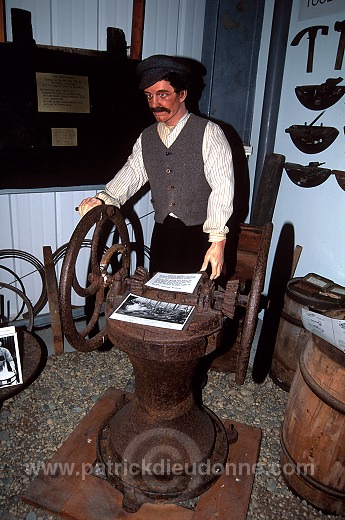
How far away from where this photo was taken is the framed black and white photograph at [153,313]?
1.57m

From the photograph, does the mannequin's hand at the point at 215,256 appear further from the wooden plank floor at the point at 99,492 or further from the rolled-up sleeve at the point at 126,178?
the wooden plank floor at the point at 99,492

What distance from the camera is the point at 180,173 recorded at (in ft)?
7.35

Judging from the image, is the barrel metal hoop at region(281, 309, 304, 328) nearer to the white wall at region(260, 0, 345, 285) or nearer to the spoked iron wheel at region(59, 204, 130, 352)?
the white wall at region(260, 0, 345, 285)

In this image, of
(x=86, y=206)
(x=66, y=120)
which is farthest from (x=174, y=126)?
(x=66, y=120)

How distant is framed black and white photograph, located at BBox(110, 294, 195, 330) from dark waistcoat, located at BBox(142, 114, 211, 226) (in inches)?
30.6

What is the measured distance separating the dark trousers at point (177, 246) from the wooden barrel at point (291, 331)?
633 mm

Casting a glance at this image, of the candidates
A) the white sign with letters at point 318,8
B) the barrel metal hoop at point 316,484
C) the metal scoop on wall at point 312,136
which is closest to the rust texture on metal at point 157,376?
the barrel metal hoop at point 316,484

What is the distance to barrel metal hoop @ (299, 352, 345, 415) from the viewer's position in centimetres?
163

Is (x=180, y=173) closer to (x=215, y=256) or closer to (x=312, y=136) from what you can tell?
(x=215, y=256)

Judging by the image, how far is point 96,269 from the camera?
176cm

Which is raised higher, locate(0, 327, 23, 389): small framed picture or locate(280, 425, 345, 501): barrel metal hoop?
locate(0, 327, 23, 389): small framed picture

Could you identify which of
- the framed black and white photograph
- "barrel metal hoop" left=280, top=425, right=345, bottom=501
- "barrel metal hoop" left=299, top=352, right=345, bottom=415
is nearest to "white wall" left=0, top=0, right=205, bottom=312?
→ the framed black and white photograph

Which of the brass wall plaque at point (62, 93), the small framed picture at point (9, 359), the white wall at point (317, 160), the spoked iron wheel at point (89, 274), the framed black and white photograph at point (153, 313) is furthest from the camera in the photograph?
the white wall at point (317, 160)

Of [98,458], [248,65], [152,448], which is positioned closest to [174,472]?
[152,448]
